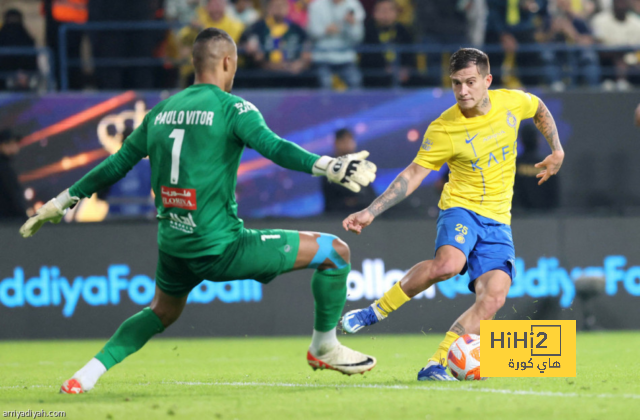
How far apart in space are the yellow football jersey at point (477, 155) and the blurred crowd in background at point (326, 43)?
6836 millimetres

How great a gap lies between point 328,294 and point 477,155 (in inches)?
64.4

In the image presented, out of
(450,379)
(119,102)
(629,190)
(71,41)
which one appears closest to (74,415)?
(450,379)

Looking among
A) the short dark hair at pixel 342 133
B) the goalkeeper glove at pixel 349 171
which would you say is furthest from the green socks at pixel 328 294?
the short dark hair at pixel 342 133

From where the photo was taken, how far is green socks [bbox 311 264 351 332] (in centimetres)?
577

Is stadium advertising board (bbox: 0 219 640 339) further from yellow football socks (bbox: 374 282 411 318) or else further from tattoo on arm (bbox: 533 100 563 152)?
yellow football socks (bbox: 374 282 411 318)

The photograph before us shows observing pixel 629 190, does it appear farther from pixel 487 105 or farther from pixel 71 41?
pixel 71 41

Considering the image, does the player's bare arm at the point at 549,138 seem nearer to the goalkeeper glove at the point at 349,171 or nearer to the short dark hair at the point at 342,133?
the goalkeeper glove at the point at 349,171

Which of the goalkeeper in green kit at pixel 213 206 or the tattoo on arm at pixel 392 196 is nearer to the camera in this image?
the goalkeeper in green kit at pixel 213 206

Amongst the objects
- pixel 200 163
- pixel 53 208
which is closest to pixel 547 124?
pixel 200 163

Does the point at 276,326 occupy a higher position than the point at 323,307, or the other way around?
the point at 323,307

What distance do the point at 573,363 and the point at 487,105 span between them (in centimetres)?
196

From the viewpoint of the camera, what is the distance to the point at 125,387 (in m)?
6.30

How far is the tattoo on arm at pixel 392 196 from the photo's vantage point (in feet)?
20.6

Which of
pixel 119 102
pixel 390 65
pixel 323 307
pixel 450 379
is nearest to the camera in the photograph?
pixel 323 307
